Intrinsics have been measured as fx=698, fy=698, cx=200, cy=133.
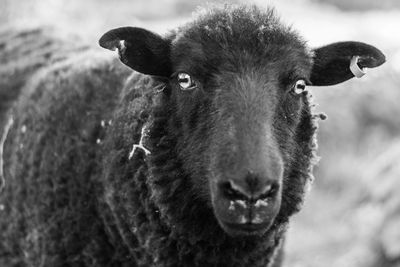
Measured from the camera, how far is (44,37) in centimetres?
657

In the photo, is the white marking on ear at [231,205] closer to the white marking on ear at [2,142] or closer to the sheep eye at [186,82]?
the sheep eye at [186,82]

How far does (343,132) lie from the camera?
11.8 metres

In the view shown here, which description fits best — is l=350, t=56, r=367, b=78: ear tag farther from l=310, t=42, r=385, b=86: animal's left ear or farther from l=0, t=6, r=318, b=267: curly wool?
l=0, t=6, r=318, b=267: curly wool

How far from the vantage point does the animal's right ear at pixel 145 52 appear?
432 cm

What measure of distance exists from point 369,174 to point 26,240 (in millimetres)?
5419

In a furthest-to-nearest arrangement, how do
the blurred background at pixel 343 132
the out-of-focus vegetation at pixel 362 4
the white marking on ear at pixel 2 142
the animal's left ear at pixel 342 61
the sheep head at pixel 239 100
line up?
the out-of-focus vegetation at pixel 362 4
the blurred background at pixel 343 132
the white marking on ear at pixel 2 142
the animal's left ear at pixel 342 61
the sheep head at pixel 239 100

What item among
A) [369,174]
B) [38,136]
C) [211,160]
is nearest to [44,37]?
[38,136]

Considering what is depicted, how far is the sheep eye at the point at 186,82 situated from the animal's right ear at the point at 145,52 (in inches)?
7.8

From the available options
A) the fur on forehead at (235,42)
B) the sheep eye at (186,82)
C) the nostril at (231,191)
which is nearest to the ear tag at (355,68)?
the fur on forehead at (235,42)

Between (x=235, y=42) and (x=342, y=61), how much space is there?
0.86 metres

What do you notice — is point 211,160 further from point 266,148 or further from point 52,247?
point 52,247

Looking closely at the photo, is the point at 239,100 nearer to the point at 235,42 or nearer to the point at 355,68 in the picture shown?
the point at 235,42

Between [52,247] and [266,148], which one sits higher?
[266,148]

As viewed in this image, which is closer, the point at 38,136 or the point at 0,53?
the point at 38,136
